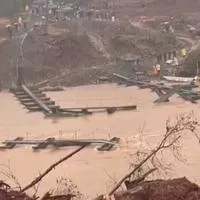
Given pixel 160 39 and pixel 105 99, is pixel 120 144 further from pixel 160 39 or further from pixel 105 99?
pixel 160 39

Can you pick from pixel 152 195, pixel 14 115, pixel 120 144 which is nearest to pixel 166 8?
pixel 14 115

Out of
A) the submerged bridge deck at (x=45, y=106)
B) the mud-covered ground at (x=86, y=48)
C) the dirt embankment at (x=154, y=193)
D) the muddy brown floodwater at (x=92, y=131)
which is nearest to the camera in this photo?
the dirt embankment at (x=154, y=193)

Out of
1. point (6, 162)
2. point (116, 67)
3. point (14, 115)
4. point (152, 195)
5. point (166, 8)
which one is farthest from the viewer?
point (166, 8)

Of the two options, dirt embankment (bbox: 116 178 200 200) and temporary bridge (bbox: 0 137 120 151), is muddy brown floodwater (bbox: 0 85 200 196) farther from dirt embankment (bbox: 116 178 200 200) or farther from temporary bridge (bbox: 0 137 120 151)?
dirt embankment (bbox: 116 178 200 200)

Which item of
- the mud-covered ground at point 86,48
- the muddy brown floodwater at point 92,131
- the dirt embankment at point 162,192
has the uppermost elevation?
the dirt embankment at point 162,192

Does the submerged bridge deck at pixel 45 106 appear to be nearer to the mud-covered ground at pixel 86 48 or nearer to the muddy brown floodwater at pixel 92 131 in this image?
the muddy brown floodwater at pixel 92 131

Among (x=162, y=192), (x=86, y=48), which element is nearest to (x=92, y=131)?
(x=162, y=192)

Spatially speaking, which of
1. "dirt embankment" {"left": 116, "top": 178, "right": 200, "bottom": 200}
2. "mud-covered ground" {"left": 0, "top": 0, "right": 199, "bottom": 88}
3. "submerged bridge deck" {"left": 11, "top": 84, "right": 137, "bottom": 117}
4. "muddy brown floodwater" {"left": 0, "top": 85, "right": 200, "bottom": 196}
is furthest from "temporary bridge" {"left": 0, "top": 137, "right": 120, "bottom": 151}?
"dirt embankment" {"left": 116, "top": 178, "right": 200, "bottom": 200}

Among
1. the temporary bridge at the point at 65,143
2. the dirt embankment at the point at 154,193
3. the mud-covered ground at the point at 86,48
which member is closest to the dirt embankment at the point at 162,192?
the dirt embankment at the point at 154,193
